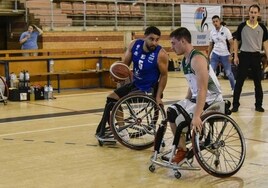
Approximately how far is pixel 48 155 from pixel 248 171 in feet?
7.23

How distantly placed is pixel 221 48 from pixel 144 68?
538cm

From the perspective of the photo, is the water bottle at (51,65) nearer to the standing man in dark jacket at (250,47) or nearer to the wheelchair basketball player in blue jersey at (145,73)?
the standing man in dark jacket at (250,47)

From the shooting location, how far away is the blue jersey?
6.46 m

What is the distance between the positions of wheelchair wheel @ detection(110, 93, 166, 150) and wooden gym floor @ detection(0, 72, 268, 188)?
0.14 m

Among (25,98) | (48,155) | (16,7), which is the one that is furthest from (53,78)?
(48,155)

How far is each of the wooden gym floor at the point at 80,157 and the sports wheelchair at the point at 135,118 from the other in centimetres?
14

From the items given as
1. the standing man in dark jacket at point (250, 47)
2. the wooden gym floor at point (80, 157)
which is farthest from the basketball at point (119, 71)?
the standing man in dark jacket at point (250, 47)

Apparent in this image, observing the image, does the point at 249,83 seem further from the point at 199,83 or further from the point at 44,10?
the point at 199,83

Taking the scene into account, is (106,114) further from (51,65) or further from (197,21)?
(197,21)

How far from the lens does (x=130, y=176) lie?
17.2 feet

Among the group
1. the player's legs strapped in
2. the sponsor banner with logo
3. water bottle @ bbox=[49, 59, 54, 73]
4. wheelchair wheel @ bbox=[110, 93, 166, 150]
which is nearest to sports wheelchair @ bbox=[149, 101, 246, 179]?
wheelchair wheel @ bbox=[110, 93, 166, 150]

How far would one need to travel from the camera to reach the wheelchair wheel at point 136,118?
20.4 feet

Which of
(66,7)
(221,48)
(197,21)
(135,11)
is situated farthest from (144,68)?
(197,21)

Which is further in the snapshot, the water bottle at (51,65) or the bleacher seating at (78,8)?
the bleacher seating at (78,8)
